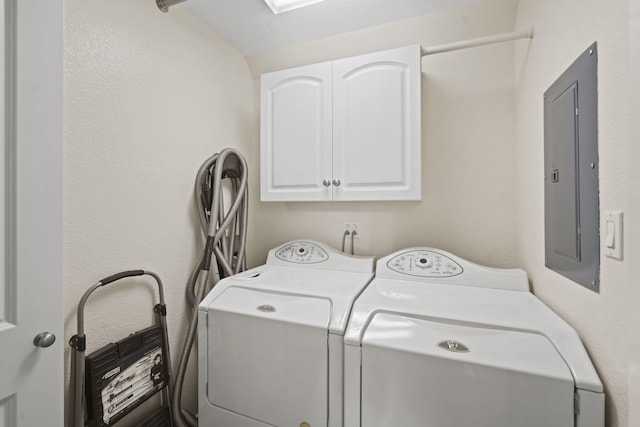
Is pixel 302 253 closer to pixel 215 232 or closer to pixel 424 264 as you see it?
pixel 215 232

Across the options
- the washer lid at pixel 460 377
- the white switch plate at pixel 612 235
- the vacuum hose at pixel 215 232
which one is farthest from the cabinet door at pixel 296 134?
the white switch plate at pixel 612 235

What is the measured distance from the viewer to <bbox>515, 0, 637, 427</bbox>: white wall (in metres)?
0.71

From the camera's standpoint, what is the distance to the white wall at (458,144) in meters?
1.67

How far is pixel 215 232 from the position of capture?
1664mm

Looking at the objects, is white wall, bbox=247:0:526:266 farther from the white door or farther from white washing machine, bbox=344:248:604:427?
the white door

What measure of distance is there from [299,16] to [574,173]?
67.0 inches

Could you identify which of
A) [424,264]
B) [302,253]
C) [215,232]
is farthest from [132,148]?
[424,264]

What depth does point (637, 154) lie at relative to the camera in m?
0.60

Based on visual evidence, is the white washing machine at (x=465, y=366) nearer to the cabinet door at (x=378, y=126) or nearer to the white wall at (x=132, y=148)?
the cabinet door at (x=378, y=126)

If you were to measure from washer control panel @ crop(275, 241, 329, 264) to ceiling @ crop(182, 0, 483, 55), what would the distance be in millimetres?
1450

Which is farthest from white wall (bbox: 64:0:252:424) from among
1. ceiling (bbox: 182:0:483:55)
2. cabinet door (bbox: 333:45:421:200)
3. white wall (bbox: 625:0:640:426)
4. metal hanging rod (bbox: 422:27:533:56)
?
white wall (bbox: 625:0:640:426)

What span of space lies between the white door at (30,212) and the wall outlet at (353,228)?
150 centimetres

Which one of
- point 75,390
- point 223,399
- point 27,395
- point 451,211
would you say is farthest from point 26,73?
point 451,211

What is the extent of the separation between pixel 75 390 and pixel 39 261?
591 millimetres
